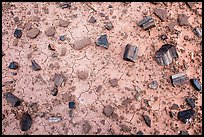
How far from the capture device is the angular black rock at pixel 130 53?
266 cm

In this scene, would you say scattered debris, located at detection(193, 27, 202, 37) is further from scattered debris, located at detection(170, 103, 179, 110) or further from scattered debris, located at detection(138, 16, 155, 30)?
scattered debris, located at detection(170, 103, 179, 110)

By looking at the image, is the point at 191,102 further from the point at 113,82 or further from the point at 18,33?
the point at 18,33

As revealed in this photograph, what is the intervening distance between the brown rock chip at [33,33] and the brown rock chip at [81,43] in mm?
408

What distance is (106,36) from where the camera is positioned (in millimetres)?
2791

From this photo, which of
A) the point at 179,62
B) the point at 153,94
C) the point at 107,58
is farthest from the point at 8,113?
the point at 179,62

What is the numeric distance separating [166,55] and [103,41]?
23.9 inches

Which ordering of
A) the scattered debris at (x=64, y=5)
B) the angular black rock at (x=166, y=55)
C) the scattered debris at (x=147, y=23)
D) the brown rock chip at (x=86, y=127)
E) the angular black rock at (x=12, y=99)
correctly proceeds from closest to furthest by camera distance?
the brown rock chip at (x=86, y=127)
the angular black rock at (x=12, y=99)
the angular black rock at (x=166, y=55)
the scattered debris at (x=147, y=23)
the scattered debris at (x=64, y=5)

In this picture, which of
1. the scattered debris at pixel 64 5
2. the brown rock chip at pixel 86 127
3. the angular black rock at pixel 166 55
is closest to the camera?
the brown rock chip at pixel 86 127

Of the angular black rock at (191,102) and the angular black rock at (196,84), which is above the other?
the angular black rock at (196,84)

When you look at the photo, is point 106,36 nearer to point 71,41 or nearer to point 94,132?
point 71,41

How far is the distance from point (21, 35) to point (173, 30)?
151 cm

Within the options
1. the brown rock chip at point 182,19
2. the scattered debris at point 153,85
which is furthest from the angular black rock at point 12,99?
the brown rock chip at point 182,19

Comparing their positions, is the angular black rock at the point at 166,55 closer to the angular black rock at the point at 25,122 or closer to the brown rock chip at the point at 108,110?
the brown rock chip at the point at 108,110

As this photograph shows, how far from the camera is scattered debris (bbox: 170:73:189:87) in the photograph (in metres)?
2.58
